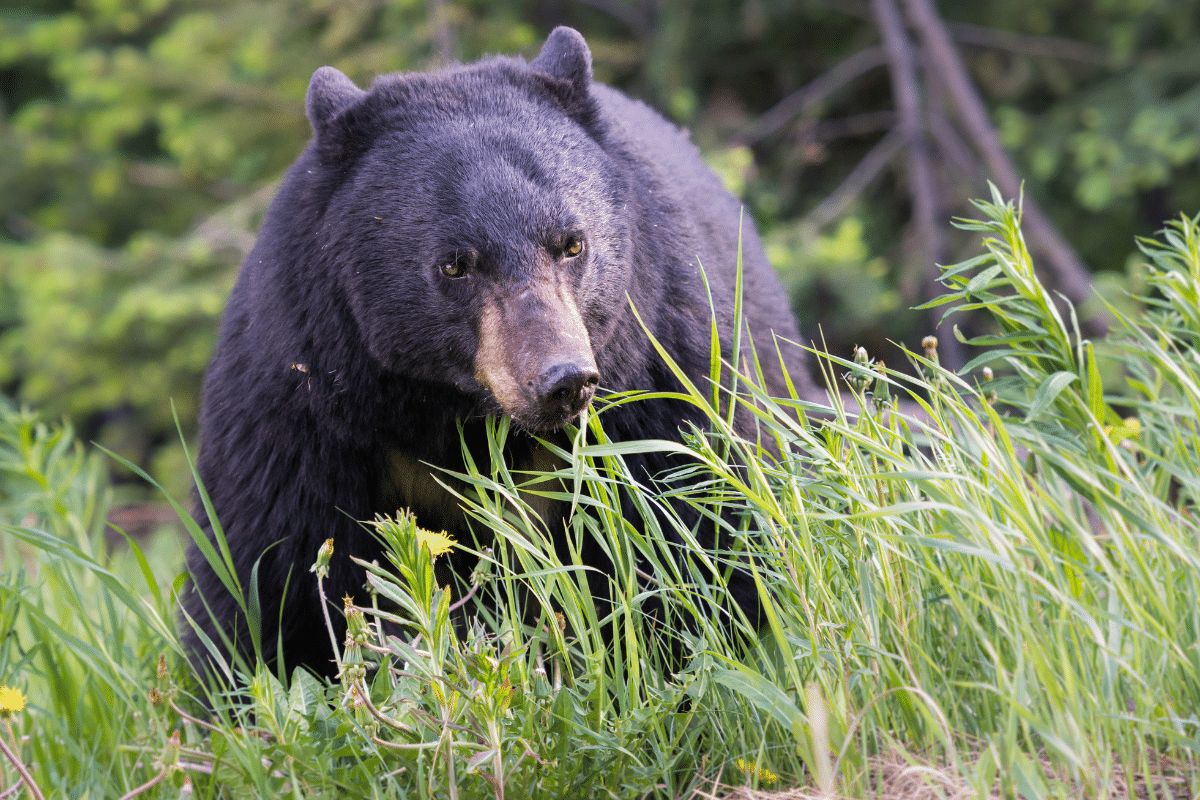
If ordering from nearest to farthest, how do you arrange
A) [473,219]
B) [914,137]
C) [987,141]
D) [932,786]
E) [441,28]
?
[932,786] → [473,219] → [987,141] → [441,28] → [914,137]

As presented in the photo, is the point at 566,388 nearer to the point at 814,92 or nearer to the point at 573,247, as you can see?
the point at 573,247

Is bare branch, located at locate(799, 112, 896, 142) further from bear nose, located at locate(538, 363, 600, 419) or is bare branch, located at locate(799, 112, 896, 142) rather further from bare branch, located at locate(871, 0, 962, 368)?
bear nose, located at locate(538, 363, 600, 419)

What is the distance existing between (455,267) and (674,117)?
5.14 meters

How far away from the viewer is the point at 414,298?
303 cm

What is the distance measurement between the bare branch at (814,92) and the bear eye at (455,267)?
5.38 meters

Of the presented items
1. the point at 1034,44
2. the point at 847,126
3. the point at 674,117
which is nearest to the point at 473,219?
the point at 674,117

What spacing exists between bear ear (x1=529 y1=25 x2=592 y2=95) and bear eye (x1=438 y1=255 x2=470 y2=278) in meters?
0.63

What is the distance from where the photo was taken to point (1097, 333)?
297 inches

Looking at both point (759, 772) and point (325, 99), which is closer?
point (759, 772)

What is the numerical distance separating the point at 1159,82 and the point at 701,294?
5.04 metres

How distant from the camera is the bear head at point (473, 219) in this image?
2910 millimetres

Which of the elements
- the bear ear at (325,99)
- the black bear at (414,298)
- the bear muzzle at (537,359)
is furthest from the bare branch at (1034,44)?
the bear muzzle at (537,359)

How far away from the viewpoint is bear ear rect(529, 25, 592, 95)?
10.9ft

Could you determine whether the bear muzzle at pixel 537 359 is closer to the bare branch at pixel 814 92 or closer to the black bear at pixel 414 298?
the black bear at pixel 414 298
